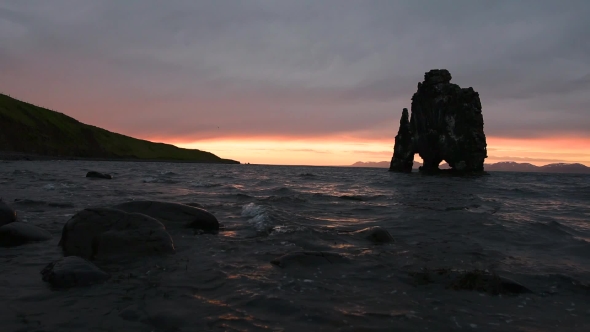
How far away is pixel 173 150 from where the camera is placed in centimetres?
16812

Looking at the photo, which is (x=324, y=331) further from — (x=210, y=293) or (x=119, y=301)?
(x=119, y=301)

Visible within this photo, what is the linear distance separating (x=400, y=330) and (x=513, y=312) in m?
2.07

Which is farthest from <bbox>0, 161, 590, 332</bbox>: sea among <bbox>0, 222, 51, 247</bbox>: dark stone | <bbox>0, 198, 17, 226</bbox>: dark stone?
→ <bbox>0, 198, 17, 226</bbox>: dark stone

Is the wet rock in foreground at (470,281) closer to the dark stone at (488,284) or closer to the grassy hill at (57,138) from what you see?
the dark stone at (488,284)

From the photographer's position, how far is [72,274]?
6234mm

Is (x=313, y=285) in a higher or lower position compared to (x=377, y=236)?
lower

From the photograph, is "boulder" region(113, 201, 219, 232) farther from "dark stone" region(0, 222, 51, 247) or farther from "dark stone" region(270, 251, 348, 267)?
"dark stone" region(270, 251, 348, 267)

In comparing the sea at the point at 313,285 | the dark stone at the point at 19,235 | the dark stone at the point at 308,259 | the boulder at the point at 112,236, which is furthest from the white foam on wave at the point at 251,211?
the dark stone at the point at 19,235

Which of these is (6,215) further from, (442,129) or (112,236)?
(442,129)

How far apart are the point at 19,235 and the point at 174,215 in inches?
147

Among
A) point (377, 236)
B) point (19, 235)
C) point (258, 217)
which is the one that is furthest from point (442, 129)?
point (19, 235)

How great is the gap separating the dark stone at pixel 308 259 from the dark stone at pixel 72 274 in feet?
10.7

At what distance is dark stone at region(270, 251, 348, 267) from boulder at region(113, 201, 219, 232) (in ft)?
12.5

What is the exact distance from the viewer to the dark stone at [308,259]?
7750 mm
